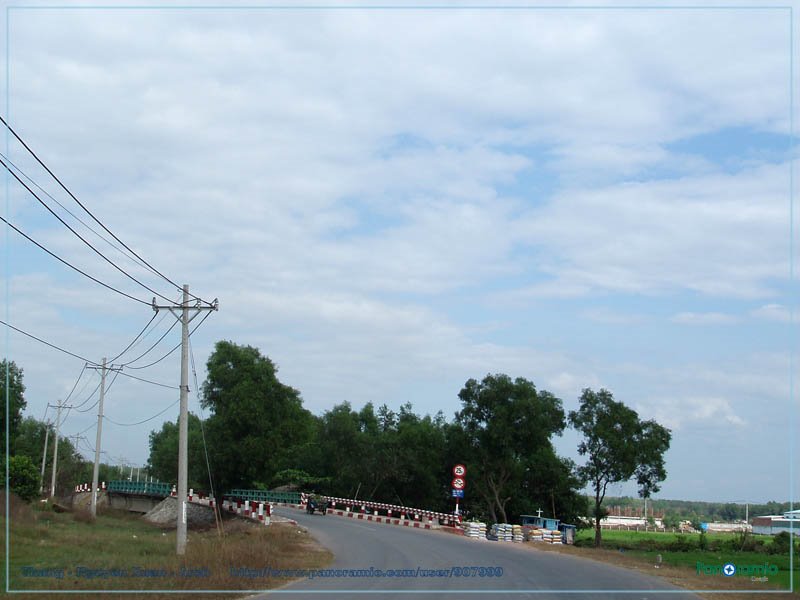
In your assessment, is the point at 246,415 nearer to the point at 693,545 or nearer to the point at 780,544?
the point at 693,545

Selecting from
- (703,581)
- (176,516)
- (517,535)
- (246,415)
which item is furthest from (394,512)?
(703,581)

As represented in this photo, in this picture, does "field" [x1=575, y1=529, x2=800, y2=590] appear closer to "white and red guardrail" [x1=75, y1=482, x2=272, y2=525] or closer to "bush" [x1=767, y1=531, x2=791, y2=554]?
"bush" [x1=767, y1=531, x2=791, y2=554]

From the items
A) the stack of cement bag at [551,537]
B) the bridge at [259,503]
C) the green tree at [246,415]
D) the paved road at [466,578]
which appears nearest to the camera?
the paved road at [466,578]

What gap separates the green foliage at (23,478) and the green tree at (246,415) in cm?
986

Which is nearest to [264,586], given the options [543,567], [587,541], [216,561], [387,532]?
[216,561]

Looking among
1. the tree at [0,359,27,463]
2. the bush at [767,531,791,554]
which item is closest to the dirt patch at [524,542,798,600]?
the bush at [767,531,791,554]

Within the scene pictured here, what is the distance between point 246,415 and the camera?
47.3 metres

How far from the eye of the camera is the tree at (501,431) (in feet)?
162

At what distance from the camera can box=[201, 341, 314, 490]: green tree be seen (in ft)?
156

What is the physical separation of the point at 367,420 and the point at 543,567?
173 ft

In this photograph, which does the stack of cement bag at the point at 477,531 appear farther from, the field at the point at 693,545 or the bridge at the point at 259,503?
the field at the point at 693,545

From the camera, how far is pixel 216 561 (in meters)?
18.2

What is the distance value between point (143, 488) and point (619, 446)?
46.1 metres

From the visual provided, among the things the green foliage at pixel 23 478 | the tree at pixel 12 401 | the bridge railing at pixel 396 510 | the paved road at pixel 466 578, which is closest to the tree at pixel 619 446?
the bridge railing at pixel 396 510
